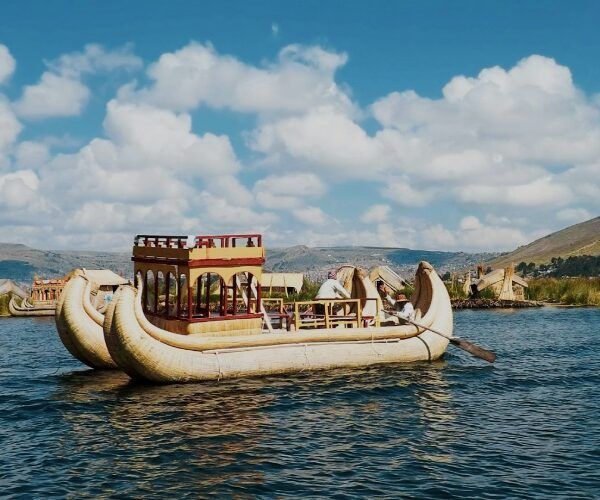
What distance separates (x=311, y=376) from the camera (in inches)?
880

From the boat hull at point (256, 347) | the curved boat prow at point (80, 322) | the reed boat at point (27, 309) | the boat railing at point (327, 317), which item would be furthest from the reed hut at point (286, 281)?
the curved boat prow at point (80, 322)

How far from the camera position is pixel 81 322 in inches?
904

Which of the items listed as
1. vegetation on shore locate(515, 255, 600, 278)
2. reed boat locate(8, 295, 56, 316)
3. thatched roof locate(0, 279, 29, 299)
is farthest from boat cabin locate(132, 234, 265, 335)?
vegetation on shore locate(515, 255, 600, 278)

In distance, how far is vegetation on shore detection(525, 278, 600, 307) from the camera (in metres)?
57.3

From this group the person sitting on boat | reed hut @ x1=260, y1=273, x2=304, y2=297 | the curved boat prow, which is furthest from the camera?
reed hut @ x1=260, y1=273, x2=304, y2=297

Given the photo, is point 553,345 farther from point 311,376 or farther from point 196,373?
point 196,373

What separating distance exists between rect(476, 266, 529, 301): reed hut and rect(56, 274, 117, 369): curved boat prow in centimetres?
4233

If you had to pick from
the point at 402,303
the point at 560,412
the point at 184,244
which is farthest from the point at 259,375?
the point at 560,412

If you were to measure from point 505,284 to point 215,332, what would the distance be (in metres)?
41.9

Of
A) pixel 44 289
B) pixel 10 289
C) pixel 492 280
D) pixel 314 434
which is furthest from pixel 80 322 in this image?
pixel 10 289

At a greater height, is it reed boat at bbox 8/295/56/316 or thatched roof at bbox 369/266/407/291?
thatched roof at bbox 369/266/407/291

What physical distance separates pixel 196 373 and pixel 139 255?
570cm

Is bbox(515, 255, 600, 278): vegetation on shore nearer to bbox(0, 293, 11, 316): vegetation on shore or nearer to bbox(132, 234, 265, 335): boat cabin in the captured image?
bbox(0, 293, 11, 316): vegetation on shore

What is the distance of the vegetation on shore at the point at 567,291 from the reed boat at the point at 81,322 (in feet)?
148
